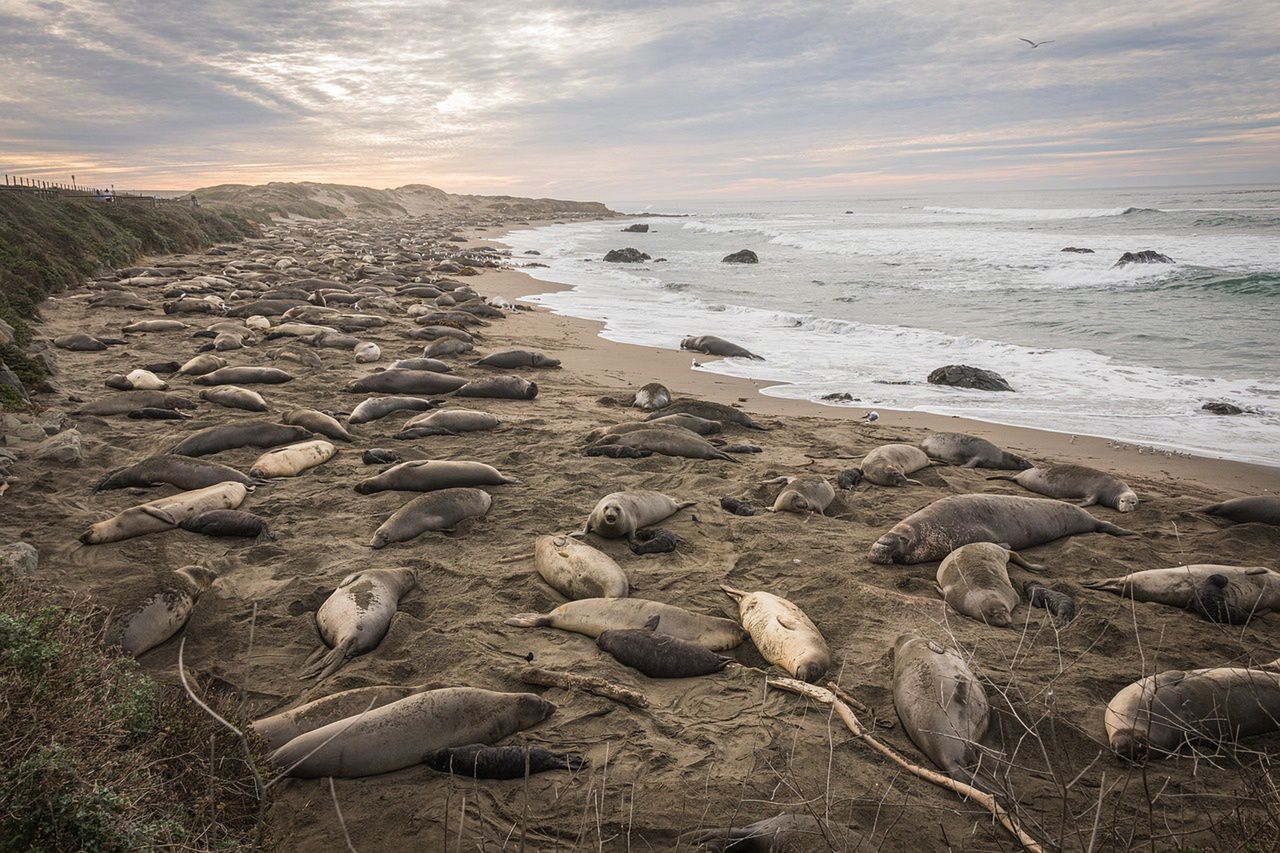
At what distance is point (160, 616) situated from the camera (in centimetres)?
374

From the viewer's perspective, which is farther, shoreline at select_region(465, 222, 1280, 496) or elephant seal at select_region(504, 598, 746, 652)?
shoreline at select_region(465, 222, 1280, 496)

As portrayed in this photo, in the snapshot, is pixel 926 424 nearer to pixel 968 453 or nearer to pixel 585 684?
pixel 968 453

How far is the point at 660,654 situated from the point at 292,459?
425 cm

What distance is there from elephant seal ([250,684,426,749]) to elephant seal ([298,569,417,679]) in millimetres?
385

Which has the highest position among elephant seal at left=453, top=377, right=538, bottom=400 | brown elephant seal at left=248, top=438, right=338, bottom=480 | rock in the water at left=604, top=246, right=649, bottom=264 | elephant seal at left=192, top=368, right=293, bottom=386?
rock in the water at left=604, top=246, right=649, bottom=264

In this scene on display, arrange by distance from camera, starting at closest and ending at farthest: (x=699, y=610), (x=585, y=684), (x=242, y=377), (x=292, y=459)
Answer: (x=585, y=684), (x=699, y=610), (x=292, y=459), (x=242, y=377)

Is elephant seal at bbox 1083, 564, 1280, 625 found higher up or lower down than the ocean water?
lower down

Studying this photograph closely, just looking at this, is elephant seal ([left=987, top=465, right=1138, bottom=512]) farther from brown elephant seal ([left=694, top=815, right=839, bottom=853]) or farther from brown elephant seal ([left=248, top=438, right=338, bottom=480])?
brown elephant seal ([left=248, top=438, right=338, bottom=480])

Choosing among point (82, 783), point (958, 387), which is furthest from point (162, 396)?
point (958, 387)

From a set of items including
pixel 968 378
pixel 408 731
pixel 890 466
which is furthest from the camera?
pixel 968 378

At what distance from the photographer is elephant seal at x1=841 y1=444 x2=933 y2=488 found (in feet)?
21.4

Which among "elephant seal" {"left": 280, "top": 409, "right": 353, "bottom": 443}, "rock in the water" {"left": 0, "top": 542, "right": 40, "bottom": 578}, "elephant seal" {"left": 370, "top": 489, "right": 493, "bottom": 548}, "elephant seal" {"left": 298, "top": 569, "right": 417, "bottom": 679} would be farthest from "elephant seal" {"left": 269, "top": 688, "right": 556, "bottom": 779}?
"elephant seal" {"left": 280, "top": 409, "right": 353, "bottom": 443}

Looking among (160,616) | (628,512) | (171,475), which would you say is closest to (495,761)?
(160,616)

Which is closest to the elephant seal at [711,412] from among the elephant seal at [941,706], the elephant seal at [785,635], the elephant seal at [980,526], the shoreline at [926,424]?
the shoreline at [926,424]
